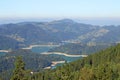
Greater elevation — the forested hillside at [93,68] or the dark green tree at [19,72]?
the dark green tree at [19,72]

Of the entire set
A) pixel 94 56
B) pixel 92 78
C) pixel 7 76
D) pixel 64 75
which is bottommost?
pixel 7 76

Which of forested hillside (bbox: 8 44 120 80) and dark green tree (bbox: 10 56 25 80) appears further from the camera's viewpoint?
forested hillside (bbox: 8 44 120 80)

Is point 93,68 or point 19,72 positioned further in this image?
point 93,68

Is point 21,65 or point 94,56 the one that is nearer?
point 21,65

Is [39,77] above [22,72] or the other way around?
the other way around

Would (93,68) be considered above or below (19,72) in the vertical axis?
below

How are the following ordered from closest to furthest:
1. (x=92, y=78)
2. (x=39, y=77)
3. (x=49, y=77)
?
(x=92, y=78) < (x=49, y=77) < (x=39, y=77)

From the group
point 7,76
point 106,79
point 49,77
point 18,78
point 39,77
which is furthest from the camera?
point 7,76

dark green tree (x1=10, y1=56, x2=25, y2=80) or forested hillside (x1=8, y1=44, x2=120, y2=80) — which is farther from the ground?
dark green tree (x1=10, y1=56, x2=25, y2=80)

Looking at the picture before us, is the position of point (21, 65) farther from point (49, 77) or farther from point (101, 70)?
point (49, 77)

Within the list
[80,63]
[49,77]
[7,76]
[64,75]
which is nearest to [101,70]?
[64,75]

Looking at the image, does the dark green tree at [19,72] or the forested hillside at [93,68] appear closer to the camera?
the dark green tree at [19,72]
